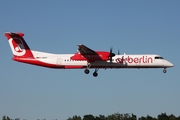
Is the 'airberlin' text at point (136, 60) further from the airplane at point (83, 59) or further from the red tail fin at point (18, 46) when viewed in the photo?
the red tail fin at point (18, 46)

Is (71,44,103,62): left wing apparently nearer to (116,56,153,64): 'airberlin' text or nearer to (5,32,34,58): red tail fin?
(116,56,153,64): 'airberlin' text

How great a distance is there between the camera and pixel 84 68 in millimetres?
50844

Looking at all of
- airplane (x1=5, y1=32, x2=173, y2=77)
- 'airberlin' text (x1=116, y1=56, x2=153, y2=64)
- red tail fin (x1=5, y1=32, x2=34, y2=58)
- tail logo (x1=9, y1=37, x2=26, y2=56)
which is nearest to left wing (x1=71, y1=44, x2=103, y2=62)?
airplane (x1=5, y1=32, x2=173, y2=77)

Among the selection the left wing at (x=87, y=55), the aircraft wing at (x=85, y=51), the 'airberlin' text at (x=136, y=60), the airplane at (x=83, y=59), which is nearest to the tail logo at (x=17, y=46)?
the airplane at (x=83, y=59)

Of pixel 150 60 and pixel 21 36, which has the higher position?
pixel 21 36

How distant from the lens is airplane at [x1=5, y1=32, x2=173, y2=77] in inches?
1924

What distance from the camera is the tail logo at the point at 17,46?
5225 cm

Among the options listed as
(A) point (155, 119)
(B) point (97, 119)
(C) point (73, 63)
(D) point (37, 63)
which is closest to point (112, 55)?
(C) point (73, 63)

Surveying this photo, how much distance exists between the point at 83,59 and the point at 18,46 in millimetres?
8883

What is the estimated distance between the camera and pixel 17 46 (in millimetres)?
52500

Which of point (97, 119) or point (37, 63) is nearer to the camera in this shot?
point (37, 63)

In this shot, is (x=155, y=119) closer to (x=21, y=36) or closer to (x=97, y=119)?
(x=97, y=119)

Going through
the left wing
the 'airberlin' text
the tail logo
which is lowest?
the 'airberlin' text

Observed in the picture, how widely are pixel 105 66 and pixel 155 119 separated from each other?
53818mm
